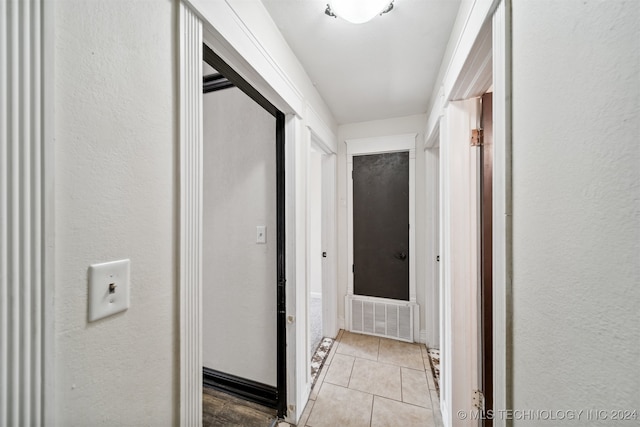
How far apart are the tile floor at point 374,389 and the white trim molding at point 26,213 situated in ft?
5.26

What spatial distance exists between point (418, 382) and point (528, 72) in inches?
86.0

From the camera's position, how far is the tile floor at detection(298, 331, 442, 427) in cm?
157

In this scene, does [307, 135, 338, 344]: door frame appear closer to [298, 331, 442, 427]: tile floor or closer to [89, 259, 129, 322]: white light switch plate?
[298, 331, 442, 427]: tile floor

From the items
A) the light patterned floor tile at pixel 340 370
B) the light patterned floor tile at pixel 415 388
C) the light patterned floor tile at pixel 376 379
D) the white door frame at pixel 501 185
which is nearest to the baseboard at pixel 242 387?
the light patterned floor tile at pixel 340 370

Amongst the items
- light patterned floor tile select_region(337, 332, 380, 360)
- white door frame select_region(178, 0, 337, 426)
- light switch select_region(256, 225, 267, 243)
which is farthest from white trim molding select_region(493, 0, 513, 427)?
light patterned floor tile select_region(337, 332, 380, 360)

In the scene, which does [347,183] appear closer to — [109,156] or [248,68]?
[248,68]

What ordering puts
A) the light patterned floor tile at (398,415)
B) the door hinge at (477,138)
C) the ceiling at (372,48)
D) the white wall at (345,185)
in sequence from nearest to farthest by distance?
the ceiling at (372,48), the door hinge at (477,138), the light patterned floor tile at (398,415), the white wall at (345,185)

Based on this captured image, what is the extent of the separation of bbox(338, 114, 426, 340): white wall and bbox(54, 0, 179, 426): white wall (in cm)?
220

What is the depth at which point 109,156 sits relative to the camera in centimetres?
54

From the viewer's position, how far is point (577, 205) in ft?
1.47

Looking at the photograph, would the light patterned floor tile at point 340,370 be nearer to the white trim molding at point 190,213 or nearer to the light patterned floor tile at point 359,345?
the light patterned floor tile at point 359,345

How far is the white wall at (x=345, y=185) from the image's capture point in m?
2.54

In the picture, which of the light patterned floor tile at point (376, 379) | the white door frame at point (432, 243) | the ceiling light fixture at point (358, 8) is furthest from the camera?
the white door frame at point (432, 243)

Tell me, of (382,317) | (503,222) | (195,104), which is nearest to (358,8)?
(195,104)
